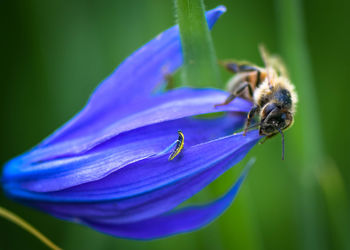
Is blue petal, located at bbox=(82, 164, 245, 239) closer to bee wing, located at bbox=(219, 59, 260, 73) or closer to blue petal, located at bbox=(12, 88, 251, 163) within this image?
blue petal, located at bbox=(12, 88, 251, 163)

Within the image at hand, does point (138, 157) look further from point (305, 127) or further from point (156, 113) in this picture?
point (305, 127)

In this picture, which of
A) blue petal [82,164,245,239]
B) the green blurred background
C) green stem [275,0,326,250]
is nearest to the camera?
blue petal [82,164,245,239]

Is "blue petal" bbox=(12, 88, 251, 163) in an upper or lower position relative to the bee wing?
lower

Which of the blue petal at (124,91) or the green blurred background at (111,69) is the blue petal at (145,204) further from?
the green blurred background at (111,69)

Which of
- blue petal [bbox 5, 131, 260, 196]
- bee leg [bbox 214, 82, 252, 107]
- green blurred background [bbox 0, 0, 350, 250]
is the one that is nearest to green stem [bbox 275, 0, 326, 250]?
green blurred background [bbox 0, 0, 350, 250]

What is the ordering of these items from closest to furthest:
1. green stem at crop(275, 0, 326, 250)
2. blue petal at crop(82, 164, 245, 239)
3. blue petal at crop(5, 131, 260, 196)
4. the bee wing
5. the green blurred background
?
blue petal at crop(5, 131, 260, 196), blue petal at crop(82, 164, 245, 239), the bee wing, green stem at crop(275, 0, 326, 250), the green blurred background

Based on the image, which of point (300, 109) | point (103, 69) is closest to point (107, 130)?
point (300, 109)

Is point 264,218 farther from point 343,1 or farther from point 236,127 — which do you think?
point 343,1

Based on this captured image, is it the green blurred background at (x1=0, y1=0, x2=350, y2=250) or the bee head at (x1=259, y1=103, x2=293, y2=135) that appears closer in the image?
the bee head at (x1=259, y1=103, x2=293, y2=135)

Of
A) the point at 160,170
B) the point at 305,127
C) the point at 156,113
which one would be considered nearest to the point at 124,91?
the point at 156,113

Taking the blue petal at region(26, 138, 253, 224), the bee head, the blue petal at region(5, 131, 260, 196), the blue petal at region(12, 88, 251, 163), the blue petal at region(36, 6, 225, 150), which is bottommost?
the blue petal at region(26, 138, 253, 224)
